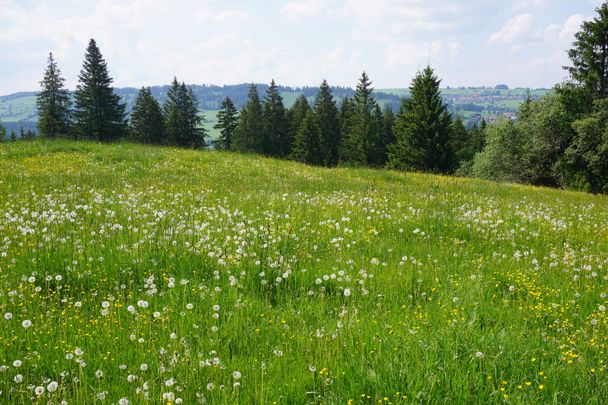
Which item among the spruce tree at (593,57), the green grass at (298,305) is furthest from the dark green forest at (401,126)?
the green grass at (298,305)

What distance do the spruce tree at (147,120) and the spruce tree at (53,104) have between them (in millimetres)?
11275

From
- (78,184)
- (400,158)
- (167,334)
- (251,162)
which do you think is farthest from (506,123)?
(167,334)

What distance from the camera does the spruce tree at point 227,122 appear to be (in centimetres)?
8462

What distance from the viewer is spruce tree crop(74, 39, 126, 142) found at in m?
60.8

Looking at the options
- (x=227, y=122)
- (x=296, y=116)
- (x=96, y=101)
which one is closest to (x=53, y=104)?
(x=96, y=101)

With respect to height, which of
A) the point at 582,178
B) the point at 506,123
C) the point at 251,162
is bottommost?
the point at 582,178

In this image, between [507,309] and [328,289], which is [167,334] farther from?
[507,309]

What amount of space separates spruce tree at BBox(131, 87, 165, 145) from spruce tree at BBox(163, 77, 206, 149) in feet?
6.94

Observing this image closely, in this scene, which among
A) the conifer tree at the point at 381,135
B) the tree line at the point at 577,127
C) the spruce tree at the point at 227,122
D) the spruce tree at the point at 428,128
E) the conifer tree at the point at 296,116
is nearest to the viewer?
the tree line at the point at 577,127

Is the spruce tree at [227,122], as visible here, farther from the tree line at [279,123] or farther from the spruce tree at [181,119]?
the spruce tree at [181,119]

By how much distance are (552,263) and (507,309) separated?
1.86 m

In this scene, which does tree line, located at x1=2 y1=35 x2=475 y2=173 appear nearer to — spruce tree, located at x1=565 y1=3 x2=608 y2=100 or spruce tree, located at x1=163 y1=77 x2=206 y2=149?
spruce tree, located at x1=163 y1=77 x2=206 y2=149

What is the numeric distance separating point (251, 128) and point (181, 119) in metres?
13.1

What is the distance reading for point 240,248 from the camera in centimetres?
593
